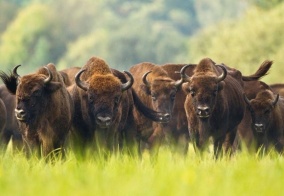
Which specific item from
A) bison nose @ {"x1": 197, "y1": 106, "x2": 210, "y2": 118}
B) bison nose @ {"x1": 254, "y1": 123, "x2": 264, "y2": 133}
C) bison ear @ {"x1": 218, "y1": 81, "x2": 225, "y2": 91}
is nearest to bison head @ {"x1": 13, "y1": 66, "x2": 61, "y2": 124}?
bison nose @ {"x1": 197, "y1": 106, "x2": 210, "y2": 118}

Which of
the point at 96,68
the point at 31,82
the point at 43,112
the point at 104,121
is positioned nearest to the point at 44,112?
the point at 43,112

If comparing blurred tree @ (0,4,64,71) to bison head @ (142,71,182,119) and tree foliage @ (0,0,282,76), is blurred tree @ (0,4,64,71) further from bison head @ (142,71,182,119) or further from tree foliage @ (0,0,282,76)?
bison head @ (142,71,182,119)

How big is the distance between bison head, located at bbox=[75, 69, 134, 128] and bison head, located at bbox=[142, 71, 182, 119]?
3697mm

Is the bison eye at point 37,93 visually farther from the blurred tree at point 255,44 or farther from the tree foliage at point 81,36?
the tree foliage at point 81,36

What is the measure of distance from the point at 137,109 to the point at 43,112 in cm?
→ 362

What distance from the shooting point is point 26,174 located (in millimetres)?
10188

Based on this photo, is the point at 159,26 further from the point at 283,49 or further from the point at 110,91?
the point at 110,91

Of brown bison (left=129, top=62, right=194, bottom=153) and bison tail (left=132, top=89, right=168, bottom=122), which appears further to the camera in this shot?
brown bison (left=129, top=62, right=194, bottom=153)

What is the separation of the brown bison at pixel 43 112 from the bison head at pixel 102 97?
0.41 metres

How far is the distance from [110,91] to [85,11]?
330ft

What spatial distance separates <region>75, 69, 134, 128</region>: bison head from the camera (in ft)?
A: 47.1

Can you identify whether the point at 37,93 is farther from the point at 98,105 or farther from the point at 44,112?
the point at 98,105

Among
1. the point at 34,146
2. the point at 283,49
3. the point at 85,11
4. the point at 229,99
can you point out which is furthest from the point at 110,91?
the point at 85,11

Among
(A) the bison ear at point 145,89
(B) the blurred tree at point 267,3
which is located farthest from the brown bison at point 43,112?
(B) the blurred tree at point 267,3
